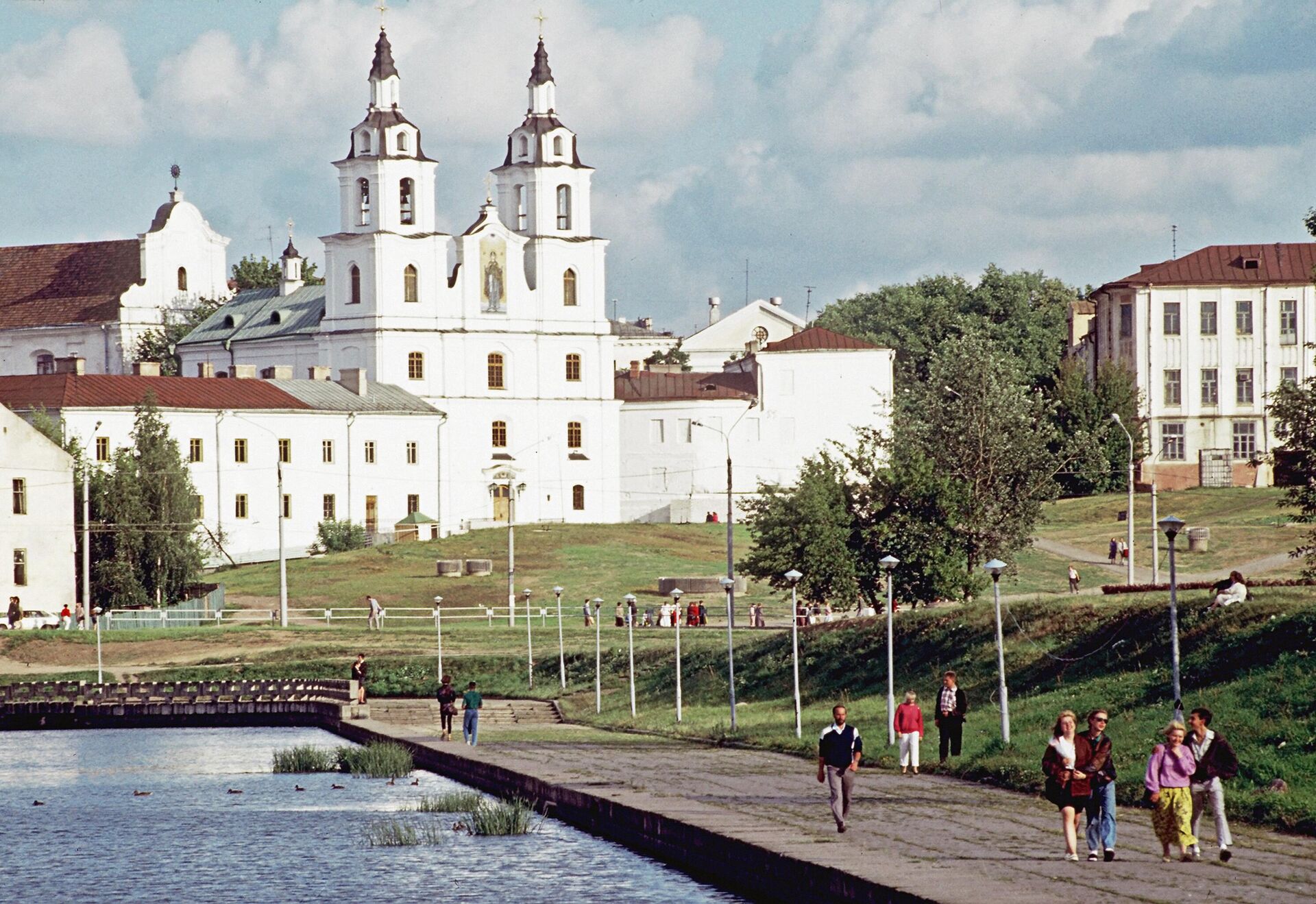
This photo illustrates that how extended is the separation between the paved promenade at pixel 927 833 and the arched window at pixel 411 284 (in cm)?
7401

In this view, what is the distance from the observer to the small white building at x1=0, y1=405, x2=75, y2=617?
79688 millimetres

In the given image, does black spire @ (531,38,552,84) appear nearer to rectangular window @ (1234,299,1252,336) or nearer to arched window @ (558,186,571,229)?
arched window @ (558,186,571,229)

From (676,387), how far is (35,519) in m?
47.9

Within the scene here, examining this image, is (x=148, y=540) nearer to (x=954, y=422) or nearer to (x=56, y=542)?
(x=56, y=542)

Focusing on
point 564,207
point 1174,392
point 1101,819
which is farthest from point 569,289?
point 1101,819

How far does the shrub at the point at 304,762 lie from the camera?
43.1 m

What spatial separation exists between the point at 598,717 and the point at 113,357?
85.6 m

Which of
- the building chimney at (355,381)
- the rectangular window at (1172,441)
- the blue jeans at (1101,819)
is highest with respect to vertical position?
the building chimney at (355,381)

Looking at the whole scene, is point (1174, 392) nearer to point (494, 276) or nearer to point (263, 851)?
point (494, 276)

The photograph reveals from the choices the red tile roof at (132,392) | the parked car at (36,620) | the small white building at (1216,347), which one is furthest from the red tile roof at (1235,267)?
the parked car at (36,620)

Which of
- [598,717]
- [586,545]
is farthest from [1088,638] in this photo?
[586,545]

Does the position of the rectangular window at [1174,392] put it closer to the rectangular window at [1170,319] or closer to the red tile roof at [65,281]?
the rectangular window at [1170,319]

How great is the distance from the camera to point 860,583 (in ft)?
197

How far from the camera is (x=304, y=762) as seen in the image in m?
43.2
